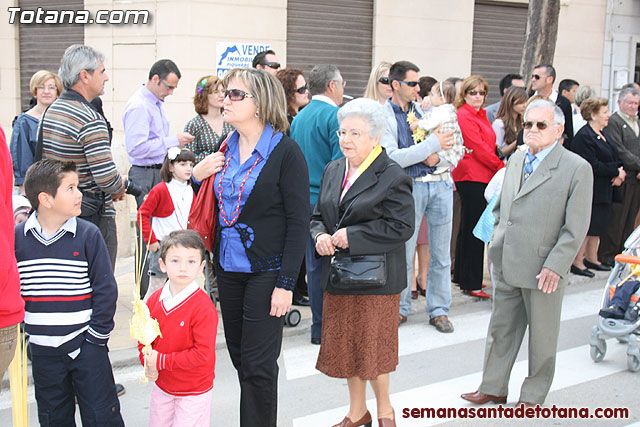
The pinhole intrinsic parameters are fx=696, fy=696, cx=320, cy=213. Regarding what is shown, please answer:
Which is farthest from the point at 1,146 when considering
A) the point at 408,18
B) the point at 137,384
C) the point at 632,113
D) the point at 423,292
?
the point at 408,18

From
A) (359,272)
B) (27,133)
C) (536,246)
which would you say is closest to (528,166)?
(536,246)

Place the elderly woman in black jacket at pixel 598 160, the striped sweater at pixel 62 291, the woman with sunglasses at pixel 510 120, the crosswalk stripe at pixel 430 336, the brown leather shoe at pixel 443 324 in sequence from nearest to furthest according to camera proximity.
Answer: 1. the striped sweater at pixel 62 291
2. the crosswalk stripe at pixel 430 336
3. the brown leather shoe at pixel 443 324
4. the woman with sunglasses at pixel 510 120
5. the elderly woman in black jacket at pixel 598 160

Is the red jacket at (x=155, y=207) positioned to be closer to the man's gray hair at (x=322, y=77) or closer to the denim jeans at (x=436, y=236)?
the man's gray hair at (x=322, y=77)

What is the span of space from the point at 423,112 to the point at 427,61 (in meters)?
7.57

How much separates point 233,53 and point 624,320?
817 cm

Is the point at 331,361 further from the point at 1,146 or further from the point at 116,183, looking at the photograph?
the point at 1,146

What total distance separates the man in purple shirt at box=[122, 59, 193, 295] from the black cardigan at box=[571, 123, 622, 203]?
16.8 feet

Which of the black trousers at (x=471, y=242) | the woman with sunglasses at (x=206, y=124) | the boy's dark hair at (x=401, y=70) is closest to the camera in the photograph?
the boy's dark hair at (x=401, y=70)

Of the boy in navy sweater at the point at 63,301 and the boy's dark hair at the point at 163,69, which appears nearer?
the boy in navy sweater at the point at 63,301

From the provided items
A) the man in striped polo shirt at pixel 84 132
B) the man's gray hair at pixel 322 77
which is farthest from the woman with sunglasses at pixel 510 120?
the man in striped polo shirt at pixel 84 132

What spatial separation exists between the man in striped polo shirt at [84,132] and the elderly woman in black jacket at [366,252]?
5.61 feet

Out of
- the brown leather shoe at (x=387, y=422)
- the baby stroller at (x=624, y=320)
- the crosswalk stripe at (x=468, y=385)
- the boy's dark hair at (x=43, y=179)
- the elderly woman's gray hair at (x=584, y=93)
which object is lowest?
the crosswalk stripe at (x=468, y=385)

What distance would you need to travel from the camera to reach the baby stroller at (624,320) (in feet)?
18.6

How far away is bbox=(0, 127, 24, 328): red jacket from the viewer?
2.71m
